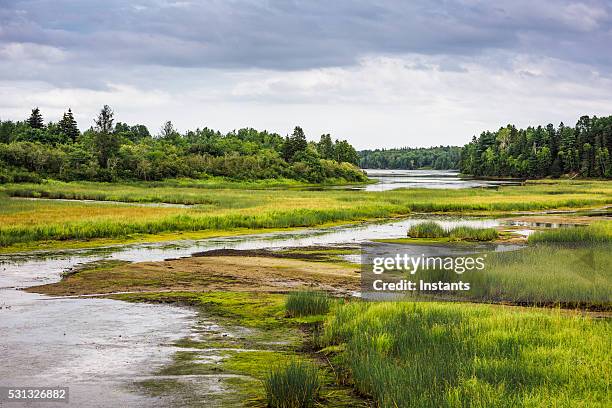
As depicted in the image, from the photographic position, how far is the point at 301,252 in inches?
1277

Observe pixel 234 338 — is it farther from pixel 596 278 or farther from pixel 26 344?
pixel 596 278

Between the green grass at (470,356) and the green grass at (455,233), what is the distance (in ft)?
75.0

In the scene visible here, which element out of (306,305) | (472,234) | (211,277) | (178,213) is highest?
(178,213)

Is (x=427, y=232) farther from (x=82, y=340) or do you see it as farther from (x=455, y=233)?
(x=82, y=340)

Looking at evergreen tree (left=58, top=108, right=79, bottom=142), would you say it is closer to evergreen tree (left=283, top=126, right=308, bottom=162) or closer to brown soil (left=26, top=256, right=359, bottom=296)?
evergreen tree (left=283, top=126, right=308, bottom=162)

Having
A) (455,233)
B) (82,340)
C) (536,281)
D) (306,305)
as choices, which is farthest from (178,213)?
(82,340)

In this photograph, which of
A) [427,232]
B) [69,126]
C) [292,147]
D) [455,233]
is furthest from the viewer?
[292,147]

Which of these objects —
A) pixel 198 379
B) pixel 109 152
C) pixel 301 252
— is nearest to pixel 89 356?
pixel 198 379

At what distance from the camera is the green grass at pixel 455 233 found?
38103 millimetres

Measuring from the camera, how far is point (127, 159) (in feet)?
380

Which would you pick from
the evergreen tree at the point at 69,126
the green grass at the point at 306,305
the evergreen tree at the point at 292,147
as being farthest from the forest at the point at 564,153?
the green grass at the point at 306,305

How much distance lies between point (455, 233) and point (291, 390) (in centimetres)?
3022

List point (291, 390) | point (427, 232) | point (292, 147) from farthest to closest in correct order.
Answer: point (292, 147) < point (427, 232) < point (291, 390)

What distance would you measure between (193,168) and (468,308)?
11342 centimetres
